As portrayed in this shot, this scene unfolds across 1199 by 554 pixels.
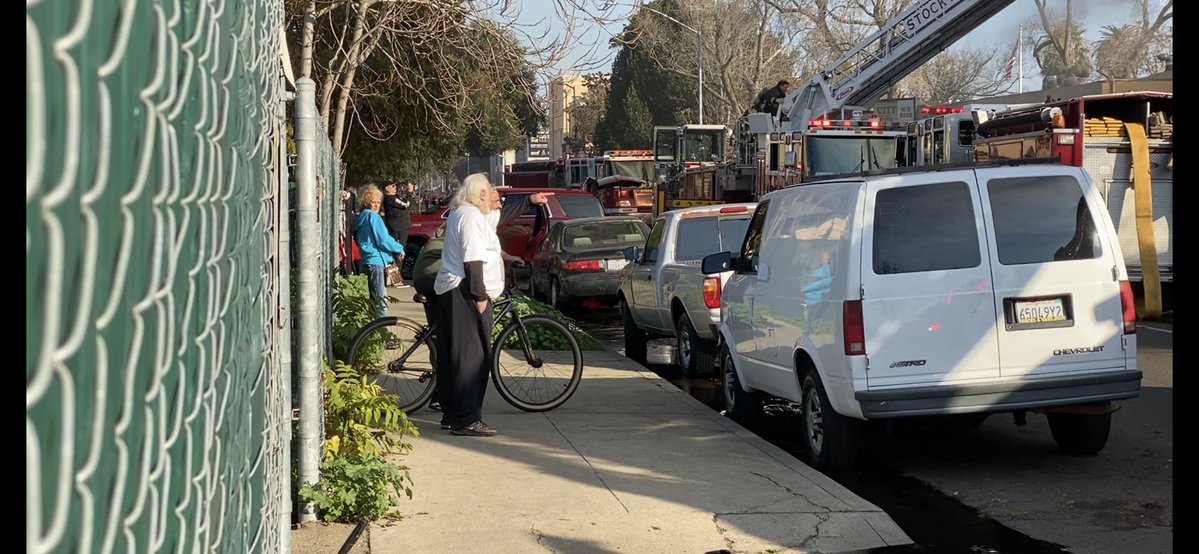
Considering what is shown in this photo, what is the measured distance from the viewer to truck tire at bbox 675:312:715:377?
13664 millimetres

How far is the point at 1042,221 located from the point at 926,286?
906mm

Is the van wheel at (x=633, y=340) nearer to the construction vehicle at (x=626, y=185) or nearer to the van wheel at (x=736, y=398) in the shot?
the van wheel at (x=736, y=398)

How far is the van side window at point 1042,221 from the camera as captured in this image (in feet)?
27.8

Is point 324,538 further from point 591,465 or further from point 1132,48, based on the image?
point 1132,48

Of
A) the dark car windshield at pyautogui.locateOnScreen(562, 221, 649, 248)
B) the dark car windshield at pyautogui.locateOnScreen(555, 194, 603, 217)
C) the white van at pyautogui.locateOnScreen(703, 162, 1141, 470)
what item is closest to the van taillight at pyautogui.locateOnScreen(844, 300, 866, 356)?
the white van at pyautogui.locateOnScreen(703, 162, 1141, 470)

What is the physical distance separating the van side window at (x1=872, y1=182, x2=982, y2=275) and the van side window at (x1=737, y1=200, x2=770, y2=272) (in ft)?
6.45

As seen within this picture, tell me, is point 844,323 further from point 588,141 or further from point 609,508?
point 588,141

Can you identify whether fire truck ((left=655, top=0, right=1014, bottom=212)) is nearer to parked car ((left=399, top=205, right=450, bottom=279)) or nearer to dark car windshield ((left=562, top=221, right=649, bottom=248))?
dark car windshield ((left=562, top=221, right=649, bottom=248))

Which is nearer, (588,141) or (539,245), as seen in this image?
(539,245)

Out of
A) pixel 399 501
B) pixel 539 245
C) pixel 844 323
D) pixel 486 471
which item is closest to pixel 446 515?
pixel 399 501

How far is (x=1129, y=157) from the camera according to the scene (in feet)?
61.3

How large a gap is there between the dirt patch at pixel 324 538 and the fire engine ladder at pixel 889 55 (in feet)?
63.7

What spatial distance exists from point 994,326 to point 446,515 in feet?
11.5
